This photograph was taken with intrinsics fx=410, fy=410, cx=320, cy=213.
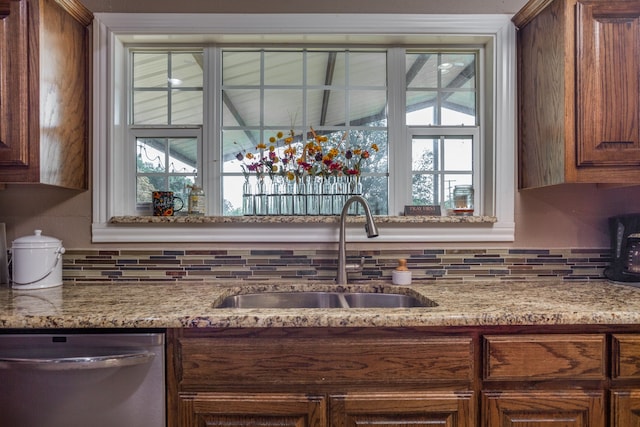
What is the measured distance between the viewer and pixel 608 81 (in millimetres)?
1476

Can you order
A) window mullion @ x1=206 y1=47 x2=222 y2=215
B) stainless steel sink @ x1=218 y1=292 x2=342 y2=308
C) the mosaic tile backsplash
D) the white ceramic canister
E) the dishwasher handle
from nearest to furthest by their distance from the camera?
the dishwasher handle
the white ceramic canister
stainless steel sink @ x1=218 y1=292 x2=342 y2=308
the mosaic tile backsplash
window mullion @ x1=206 y1=47 x2=222 y2=215

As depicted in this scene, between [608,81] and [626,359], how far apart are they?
955 millimetres

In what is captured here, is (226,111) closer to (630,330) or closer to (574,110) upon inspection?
(574,110)

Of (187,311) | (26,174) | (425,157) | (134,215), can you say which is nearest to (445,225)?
(425,157)

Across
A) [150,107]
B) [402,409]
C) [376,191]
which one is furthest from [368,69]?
[402,409]

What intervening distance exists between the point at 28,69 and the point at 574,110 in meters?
1.97

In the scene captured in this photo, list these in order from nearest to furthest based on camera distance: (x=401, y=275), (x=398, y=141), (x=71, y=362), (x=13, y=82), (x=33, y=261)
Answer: (x=71, y=362) → (x=13, y=82) → (x=33, y=261) → (x=401, y=275) → (x=398, y=141)

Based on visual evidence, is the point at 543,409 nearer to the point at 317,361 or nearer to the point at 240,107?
the point at 317,361

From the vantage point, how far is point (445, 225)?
5.96 feet

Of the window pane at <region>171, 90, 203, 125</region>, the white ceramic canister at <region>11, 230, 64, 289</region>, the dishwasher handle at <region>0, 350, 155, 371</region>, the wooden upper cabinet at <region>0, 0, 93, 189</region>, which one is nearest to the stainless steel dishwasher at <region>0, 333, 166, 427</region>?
the dishwasher handle at <region>0, 350, 155, 371</region>

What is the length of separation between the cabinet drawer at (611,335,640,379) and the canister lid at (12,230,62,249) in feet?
6.62

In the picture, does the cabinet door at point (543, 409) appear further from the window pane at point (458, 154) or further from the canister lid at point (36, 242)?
the canister lid at point (36, 242)

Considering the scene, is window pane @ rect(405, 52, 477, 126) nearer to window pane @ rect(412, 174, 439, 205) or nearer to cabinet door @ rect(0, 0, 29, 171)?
window pane @ rect(412, 174, 439, 205)

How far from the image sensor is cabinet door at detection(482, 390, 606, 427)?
120 cm
